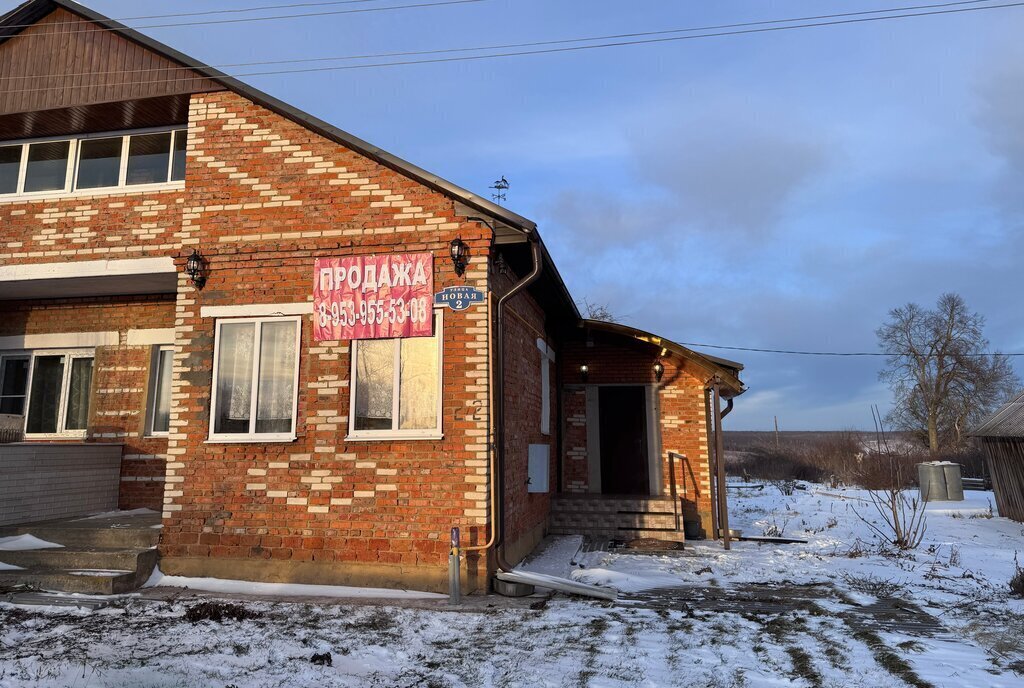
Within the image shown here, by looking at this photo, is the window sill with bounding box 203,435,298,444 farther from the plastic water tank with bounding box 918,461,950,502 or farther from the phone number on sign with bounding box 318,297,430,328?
the plastic water tank with bounding box 918,461,950,502

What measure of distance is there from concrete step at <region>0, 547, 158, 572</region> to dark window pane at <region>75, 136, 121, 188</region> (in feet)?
16.3

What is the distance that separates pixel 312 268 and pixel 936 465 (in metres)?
19.4

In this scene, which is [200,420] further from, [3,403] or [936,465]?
[936,465]

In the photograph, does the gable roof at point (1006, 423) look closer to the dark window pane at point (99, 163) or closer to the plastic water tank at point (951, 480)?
the plastic water tank at point (951, 480)

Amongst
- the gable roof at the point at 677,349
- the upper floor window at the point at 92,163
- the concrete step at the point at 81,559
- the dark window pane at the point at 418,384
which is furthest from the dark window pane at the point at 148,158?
the gable roof at the point at 677,349

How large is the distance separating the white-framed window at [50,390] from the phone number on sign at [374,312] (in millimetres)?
5093

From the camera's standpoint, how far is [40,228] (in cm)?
885

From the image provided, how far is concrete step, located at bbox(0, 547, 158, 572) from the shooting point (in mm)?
7196

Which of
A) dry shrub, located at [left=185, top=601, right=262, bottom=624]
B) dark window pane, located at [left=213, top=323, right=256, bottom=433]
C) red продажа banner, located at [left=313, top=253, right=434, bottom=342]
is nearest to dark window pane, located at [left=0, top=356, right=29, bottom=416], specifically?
dark window pane, located at [left=213, top=323, right=256, bottom=433]

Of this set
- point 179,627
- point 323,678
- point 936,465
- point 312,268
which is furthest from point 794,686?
point 936,465

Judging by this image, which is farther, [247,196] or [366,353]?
[247,196]

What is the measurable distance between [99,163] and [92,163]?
11 centimetres

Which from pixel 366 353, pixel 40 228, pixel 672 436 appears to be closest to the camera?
pixel 366 353

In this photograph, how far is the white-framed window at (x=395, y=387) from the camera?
7332mm
